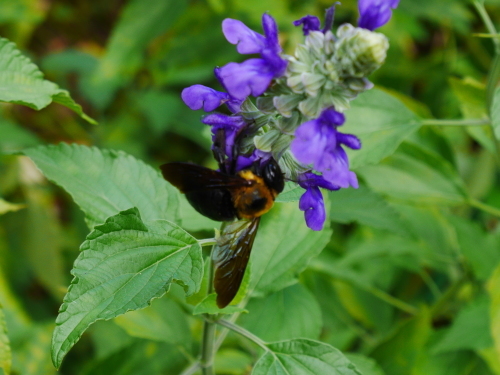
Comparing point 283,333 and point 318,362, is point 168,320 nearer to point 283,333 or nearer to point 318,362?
point 283,333

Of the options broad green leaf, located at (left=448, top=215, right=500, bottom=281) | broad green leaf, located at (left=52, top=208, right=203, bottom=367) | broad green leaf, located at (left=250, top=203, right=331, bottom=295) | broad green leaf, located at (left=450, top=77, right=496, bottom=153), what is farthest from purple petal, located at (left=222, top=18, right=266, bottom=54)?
broad green leaf, located at (left=448, top=215, right=500, bottom=281)

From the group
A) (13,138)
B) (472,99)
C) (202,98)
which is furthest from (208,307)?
(13,138)

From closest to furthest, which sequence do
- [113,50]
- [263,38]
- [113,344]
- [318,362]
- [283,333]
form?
1. [263,38]
2. [318,362]
3. [283,333]
4. [113,344]
5. [113,50]

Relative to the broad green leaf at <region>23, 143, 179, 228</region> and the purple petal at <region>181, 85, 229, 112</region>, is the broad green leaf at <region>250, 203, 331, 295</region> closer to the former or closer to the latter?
the broad green leaf at <region>23, 143, 179, 228</region>

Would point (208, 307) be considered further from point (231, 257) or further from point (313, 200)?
point (313, 200)

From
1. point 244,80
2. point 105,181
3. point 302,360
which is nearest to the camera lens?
point 244,80

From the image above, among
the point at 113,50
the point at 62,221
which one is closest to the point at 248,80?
the point at 113,50

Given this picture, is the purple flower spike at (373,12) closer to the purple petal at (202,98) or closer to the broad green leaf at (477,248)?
the purple petal at (202,98)
